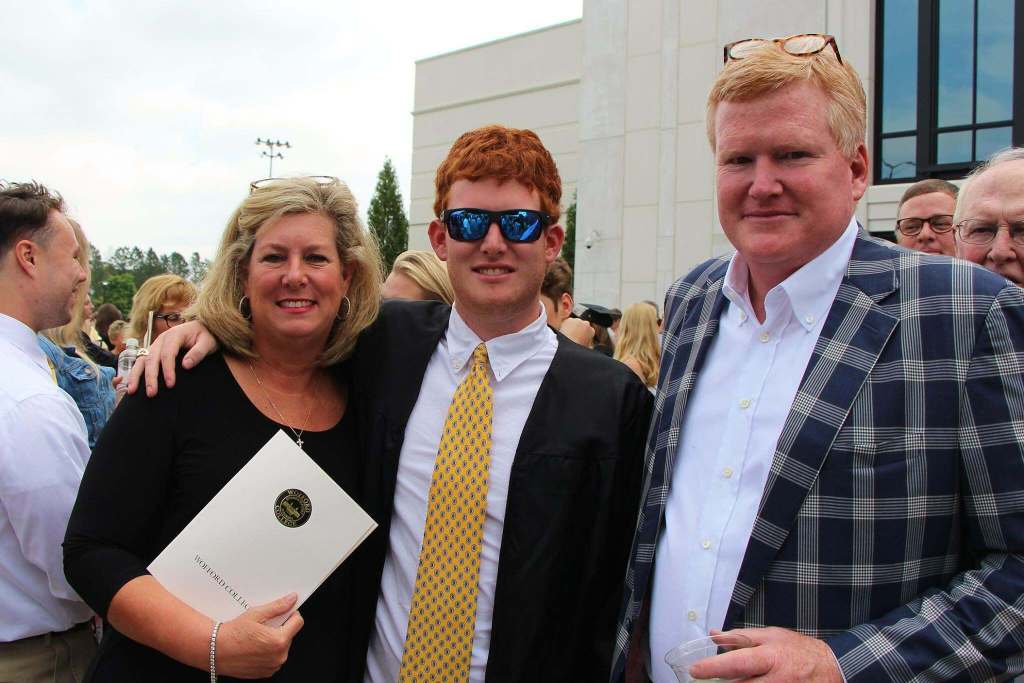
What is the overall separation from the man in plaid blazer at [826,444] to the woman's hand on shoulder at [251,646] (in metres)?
0.89

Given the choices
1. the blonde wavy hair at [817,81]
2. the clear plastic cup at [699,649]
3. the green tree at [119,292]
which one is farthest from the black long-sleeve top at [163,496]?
the green tree at [119,292]

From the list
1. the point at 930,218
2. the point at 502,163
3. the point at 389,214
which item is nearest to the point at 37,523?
the point at 502,163

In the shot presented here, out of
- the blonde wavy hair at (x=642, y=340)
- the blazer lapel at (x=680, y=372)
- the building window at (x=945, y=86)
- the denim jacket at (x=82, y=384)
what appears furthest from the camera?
the building window at (x=945, y=86)

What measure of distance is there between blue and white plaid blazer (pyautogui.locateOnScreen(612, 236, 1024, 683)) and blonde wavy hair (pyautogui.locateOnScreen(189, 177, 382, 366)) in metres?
1.41

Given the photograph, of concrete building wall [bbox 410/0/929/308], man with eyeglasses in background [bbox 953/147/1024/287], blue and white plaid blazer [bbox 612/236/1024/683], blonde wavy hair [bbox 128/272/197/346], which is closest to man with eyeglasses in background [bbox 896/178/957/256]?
man with eyeglasses in background [bbox 953/147/1024/287]

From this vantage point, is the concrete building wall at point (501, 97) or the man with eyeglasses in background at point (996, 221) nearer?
the man with eyeglasses in background at point (996, 221)

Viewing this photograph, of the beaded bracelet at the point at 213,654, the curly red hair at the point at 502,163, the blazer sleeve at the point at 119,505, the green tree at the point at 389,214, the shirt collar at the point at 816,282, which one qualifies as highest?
the green tree at the point at 389,214

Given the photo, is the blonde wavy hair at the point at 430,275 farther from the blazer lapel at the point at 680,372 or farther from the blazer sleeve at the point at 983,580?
the blazer sleeve at the point at 983,580

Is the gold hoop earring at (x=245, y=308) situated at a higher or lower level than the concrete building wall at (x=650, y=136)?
lower

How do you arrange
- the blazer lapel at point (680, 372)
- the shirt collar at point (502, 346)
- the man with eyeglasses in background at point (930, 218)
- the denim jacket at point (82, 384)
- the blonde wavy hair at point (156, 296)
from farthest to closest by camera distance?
the blonde wavy hair at point (156, 296)
the man with eyeglasses in background at point (930, 218)
the denim jacket at point (82, 384)
the shirt collar at point (502, 346)
the blazer lapel at point (680, 372)

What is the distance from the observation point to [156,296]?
550cm

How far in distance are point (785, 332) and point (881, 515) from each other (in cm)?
51

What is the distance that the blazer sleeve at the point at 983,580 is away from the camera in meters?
1.61

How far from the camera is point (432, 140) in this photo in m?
38.8
